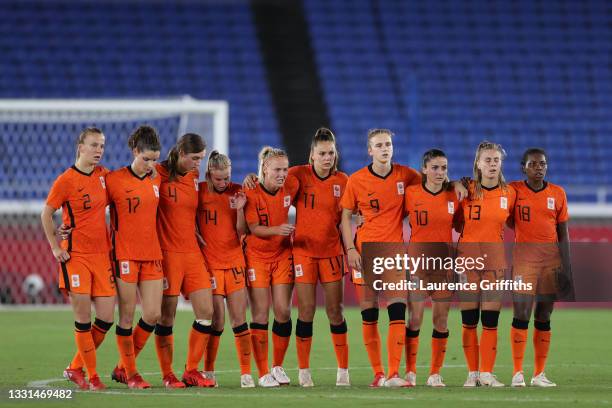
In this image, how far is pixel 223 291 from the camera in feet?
26.2

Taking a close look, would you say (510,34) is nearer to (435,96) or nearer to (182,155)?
(435,96)

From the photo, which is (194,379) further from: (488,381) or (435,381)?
(488,381)

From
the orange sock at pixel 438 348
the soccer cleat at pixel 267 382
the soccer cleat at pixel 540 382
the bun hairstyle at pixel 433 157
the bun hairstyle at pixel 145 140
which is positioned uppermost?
the bun hairstyle at pixel 145 140

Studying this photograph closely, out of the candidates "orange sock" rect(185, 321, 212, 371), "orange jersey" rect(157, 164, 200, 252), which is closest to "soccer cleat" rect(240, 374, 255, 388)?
"orange sock" rect(185, 321, 212, 371)

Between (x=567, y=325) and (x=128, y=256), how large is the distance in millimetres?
7708

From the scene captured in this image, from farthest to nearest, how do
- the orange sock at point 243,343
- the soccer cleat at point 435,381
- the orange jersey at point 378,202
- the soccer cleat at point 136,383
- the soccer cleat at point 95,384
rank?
1. the orange sock at point 243,343
2. the orange jersey at point 378,202
3. the soccer cleat at point 435,381
4. the soccer cleat at point 136,383
5. the soccer cleat at point 95,384

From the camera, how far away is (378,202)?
7.86 metres

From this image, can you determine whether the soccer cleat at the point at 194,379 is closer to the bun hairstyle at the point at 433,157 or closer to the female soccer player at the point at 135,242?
the female soccer player at the point at 135,242

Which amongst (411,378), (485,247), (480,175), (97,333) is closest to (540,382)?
(411,378)

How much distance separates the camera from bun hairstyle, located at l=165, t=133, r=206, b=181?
7863 mm

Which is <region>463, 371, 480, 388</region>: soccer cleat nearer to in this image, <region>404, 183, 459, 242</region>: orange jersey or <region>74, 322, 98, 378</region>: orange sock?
<region>404, 183, 459, 242</region>: orange jersey

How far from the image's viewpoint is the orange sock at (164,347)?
7.84 metres

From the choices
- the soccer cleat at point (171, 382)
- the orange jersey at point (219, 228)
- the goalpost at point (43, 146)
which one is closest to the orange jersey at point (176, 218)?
the orange jersey at point (219, 228)

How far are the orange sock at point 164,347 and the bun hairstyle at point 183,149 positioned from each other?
107cm
